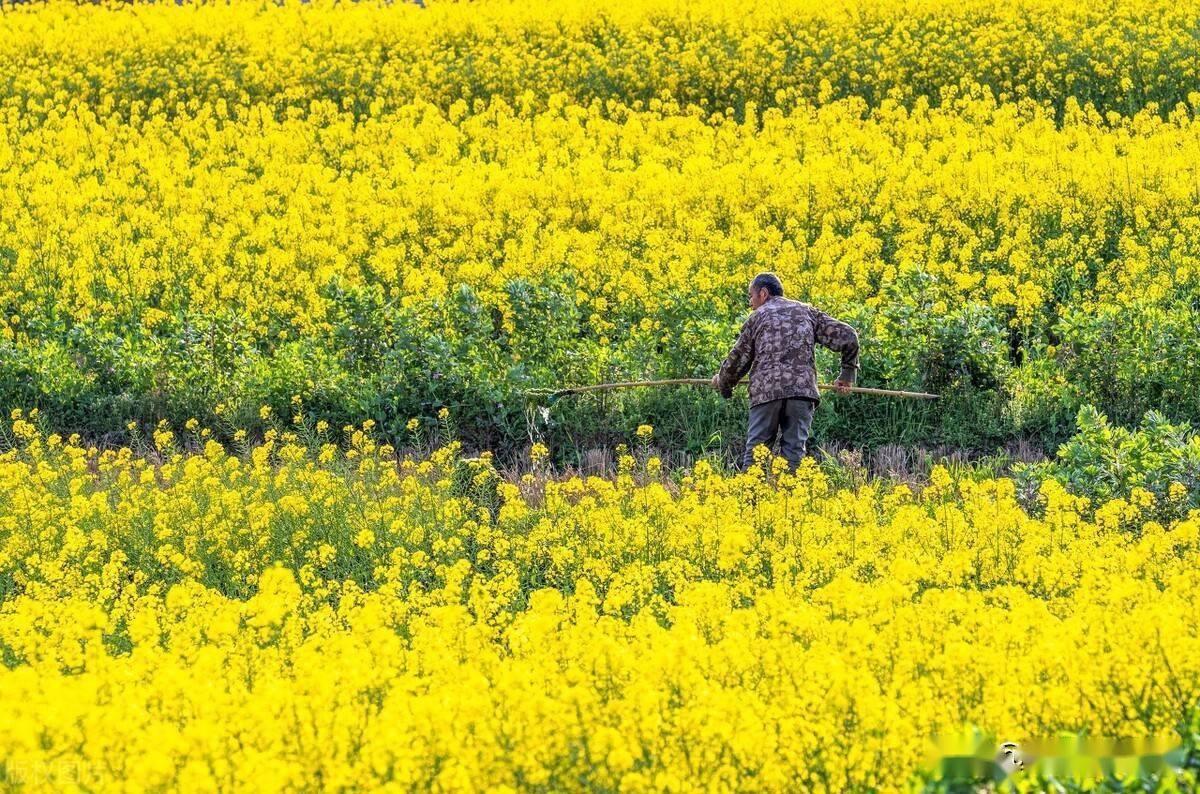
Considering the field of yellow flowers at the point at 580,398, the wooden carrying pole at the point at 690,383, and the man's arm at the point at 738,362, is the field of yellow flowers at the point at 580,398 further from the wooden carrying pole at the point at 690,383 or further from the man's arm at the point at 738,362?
the man's arm at the point at 738,362

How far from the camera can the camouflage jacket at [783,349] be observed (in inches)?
368

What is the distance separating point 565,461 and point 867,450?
237cm

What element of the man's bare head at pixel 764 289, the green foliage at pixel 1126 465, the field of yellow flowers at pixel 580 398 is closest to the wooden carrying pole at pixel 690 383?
the field of yellow flowers at pixel 580 398

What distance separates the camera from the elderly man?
935 cm

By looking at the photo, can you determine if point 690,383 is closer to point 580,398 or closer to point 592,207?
point 580,398

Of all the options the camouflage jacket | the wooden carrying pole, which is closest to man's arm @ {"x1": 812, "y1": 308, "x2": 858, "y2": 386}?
the camouflage jacket

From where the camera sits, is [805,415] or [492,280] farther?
[492,280]

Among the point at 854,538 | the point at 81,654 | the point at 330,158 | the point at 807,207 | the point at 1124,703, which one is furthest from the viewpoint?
the point at 330,158

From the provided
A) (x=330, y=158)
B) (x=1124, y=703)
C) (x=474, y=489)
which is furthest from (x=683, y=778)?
(x=330, y=158)

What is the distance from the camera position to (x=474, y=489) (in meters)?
9.51

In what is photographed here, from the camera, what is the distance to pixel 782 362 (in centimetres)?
936

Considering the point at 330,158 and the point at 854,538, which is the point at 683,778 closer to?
the point at 854,538

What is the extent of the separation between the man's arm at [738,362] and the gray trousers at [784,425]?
9.4 inches

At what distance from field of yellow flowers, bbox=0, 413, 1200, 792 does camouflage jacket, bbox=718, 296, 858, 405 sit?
683 millimetres
